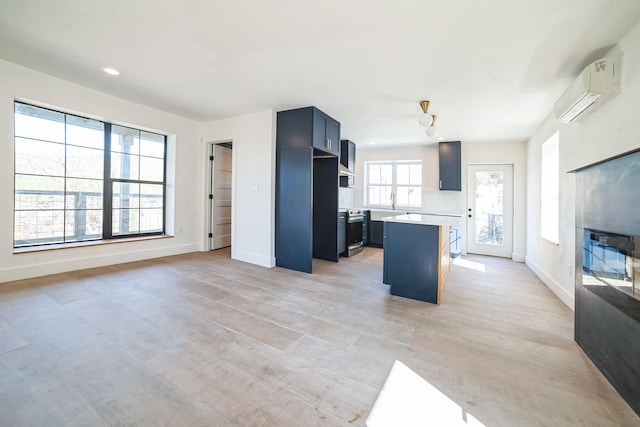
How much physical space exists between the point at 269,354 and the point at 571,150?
12.3 ft

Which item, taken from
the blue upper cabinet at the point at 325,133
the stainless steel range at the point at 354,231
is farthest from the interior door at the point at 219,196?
the stainless steel range at the point at 354,231

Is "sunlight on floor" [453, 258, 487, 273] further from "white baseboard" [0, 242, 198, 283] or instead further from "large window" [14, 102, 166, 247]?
"large window" [14, 102, 166, 247]

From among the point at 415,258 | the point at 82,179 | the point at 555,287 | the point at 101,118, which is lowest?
the point at 555,287

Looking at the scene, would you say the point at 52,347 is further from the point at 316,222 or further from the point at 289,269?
the point at 316,222

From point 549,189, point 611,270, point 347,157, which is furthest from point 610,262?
point 347,157

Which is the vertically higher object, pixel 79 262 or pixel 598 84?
pixel 598 84

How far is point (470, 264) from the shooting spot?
4.68 metres

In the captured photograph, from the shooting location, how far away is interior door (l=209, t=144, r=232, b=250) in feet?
16.9

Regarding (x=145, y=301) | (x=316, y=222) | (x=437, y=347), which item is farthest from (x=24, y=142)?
(x=437, y=347)

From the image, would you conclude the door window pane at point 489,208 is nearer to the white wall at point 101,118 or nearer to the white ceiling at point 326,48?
the white ceiling at point 326,48

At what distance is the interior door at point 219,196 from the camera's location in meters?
5.16

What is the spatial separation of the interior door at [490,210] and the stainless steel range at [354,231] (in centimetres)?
246

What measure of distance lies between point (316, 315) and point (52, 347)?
6.41ft

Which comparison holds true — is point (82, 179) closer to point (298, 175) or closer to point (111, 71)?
point (111, 71)
